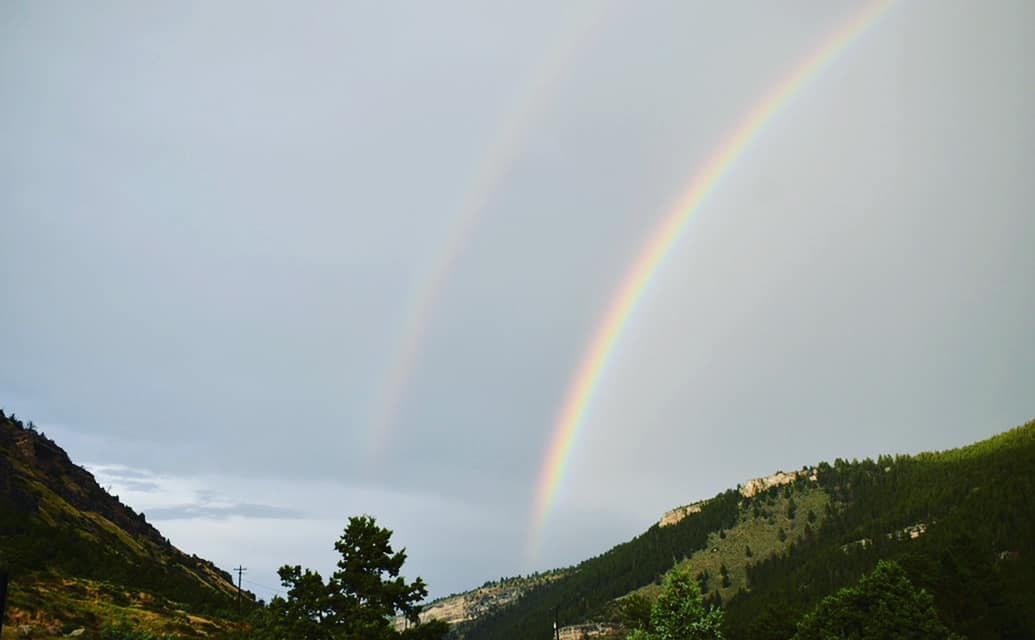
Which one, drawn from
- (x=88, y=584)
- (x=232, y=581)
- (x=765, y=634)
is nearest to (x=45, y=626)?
(x=88, y=584)

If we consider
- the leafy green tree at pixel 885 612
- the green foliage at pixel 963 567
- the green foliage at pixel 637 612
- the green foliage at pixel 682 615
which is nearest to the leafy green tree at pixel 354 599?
the green foliage at pixel 682 615

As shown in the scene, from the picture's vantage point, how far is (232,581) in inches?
7731

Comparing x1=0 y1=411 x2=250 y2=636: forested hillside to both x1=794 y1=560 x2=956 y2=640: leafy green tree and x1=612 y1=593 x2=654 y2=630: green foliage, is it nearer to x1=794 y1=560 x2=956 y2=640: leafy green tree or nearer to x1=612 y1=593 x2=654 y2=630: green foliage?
x1=612 y1=593 x2=654 y2=630: green foliage

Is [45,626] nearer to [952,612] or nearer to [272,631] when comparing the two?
[272,631]

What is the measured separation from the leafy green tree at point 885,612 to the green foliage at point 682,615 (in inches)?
679

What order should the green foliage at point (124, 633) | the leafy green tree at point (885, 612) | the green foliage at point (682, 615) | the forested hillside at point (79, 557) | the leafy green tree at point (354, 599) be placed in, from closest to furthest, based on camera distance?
the leafy green tree at point (354, 599) < the green foliage at point (682, 615) < the green foliage at point (124, 633) < the leafy green tree at point (885, 612) < the forested hillside at point (79, 557)

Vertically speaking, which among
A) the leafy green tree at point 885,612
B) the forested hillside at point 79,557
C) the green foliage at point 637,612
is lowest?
the leafy green tree at point 885,612

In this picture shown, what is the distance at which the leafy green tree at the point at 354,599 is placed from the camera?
35.5 m

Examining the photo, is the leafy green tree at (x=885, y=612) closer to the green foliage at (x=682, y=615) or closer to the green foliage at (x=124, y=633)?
the green foliage at (x=682, y=615)

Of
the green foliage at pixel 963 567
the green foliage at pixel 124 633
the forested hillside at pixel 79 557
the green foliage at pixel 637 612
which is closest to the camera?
the green foliage at pixel 124 633

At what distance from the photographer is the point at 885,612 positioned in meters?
62.0

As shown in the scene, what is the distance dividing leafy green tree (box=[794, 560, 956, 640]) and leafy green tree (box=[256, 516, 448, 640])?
141 feet

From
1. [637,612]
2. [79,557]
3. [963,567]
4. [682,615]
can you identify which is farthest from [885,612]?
[79,557]

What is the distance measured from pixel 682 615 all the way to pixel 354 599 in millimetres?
27389
